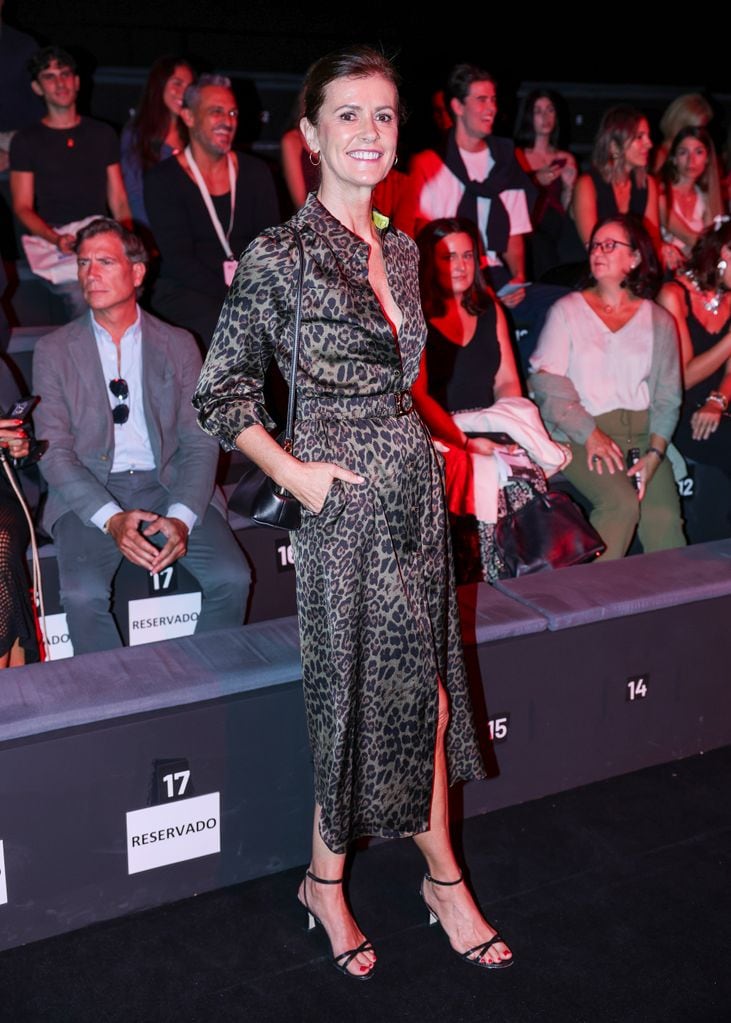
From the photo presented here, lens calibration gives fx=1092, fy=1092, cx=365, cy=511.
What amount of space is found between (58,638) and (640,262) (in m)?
2.21

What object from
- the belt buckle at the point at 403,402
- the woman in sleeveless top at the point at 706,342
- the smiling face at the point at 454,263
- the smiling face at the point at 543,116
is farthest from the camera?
the smiling face at the point at 543,116

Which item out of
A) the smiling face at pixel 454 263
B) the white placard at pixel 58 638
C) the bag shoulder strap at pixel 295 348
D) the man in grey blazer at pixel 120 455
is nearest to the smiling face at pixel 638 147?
the smiling face at pixel 454 263

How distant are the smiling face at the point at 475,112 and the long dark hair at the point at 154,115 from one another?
1131mm

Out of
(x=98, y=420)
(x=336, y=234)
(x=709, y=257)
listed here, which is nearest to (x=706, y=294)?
(x=709, y=257)

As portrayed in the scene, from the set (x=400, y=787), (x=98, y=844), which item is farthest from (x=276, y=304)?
(x=98, y=844)

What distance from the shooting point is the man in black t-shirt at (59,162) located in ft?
13.7

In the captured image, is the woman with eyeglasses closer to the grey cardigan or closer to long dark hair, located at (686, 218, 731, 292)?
the grey cardigan

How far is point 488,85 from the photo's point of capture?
428cm

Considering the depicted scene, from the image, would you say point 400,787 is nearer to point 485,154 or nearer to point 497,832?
point 497,832

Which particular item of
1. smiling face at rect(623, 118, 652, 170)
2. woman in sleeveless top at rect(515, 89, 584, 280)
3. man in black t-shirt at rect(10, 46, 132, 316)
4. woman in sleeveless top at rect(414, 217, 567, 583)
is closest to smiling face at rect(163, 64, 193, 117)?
man in black t-shirt at rect(10, 46, 132, 316)

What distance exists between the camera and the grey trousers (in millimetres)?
2787

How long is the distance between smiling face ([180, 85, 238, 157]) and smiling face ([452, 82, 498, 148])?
37.6 inches

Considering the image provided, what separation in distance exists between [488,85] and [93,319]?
83.1 inches

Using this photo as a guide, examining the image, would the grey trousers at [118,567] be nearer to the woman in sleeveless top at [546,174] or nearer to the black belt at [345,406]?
Result: the black belt at [345,406]
